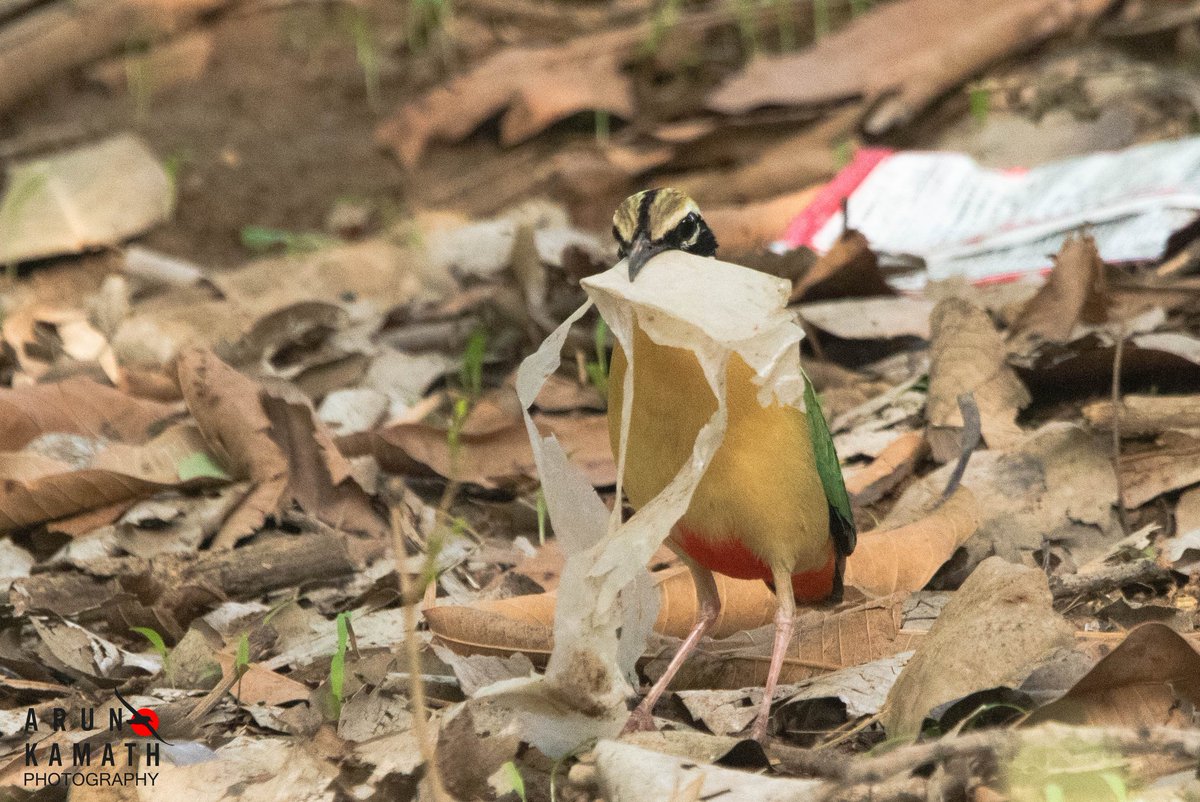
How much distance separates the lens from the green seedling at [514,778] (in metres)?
2.75

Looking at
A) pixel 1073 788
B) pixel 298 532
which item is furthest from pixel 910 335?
pixel 1073 788

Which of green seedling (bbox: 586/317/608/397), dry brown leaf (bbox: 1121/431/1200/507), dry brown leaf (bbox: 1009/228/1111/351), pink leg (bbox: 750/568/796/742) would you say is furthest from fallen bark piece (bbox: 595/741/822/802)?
dry brown leaf (bbox: 1009/228/1111/351)

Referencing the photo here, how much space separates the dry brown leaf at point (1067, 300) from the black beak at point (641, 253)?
2153 millimetres

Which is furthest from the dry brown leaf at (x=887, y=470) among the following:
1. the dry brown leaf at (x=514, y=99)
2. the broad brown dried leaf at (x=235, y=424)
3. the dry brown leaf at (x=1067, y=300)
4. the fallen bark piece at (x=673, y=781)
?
the dry brown leaf at (x=514, y=99)

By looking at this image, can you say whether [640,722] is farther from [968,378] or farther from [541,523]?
[968,378]

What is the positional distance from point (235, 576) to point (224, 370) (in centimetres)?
83

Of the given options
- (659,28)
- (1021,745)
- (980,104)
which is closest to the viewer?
(1021,745)

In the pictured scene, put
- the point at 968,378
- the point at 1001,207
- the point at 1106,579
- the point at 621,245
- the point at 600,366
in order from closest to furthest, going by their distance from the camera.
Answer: the point at 621,245, the point at 1106,579, the point at 968,378, the point at 600,366, the point at 1001,207

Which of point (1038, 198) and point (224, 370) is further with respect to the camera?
point (1038, 198)

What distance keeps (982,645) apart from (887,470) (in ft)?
5.42

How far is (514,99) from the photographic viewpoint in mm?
8219

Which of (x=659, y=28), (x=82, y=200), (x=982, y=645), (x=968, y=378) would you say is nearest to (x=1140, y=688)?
(x=982, y=645)

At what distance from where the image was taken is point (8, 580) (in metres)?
4.06

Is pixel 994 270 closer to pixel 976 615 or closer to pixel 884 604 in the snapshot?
pixel 884 604
